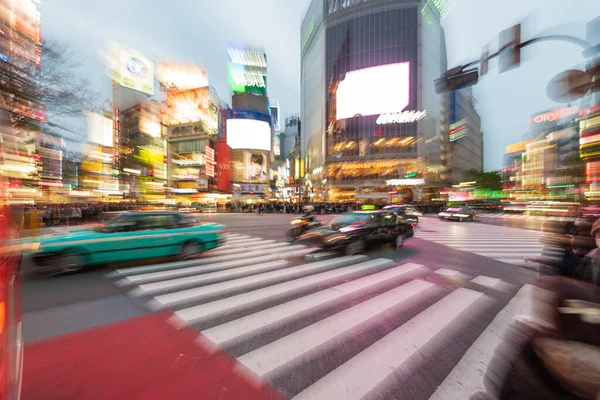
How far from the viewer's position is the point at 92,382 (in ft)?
7.55

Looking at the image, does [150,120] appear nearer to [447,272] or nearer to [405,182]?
[405,182]

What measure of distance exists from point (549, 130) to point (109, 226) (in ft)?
34.9

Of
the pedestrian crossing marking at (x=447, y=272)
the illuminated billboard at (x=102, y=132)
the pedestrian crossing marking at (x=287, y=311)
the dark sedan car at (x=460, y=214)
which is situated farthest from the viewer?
the illuminated billboard at (x=102, y=132)

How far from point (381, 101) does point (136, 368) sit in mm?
54787

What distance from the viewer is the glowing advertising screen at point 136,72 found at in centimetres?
5428

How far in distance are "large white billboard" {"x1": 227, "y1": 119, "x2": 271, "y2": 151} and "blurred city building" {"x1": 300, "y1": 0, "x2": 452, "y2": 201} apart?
15184 mm

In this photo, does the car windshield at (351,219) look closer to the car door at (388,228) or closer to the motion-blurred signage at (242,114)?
the car door at (388,228)

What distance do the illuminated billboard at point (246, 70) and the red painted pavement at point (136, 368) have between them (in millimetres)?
72187

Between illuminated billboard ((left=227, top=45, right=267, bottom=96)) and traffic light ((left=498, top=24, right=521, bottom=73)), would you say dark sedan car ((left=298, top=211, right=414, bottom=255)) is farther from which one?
illuminated billboard ((left=227, top=45, right=267, bottom=96))

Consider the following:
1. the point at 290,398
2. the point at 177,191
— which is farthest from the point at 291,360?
the point at 177,191

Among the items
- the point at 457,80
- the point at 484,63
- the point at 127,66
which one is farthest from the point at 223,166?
the point at 484,63

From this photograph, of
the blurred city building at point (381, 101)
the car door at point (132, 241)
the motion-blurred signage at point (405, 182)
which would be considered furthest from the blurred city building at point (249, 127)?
the car door at point (132, 241)

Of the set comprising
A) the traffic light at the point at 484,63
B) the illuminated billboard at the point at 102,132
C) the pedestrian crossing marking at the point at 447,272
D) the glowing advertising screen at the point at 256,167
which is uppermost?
the illuminated billboard at the point at 102,132

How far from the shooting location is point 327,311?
3836mm
